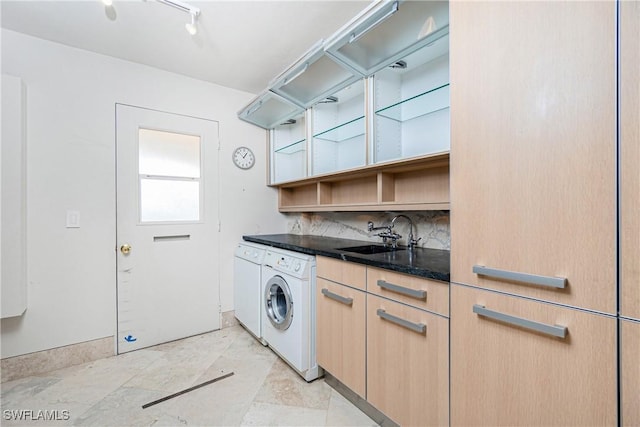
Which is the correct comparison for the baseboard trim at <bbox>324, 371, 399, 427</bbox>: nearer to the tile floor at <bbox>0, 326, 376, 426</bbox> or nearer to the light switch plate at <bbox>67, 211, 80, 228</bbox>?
the tile floor at <bbox>0, 326, 376, 426</bbox>

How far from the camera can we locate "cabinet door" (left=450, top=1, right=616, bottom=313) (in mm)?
766

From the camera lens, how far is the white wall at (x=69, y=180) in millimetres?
1970

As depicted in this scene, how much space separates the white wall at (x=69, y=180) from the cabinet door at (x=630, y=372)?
296 centimetres

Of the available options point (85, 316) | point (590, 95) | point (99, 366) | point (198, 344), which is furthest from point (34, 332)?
point (590, 95)

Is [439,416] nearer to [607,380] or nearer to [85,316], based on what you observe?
[607,380]

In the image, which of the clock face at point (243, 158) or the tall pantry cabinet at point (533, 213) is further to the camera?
the clock face at point (243, 158)

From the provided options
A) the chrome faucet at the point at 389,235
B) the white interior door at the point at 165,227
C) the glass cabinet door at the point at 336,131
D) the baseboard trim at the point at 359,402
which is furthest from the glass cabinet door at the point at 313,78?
the baseboard trim at the point at 359,402

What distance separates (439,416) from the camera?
115cm

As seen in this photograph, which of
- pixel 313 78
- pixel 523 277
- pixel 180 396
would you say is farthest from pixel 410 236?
pixel 180 396

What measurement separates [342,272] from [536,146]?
1.10m

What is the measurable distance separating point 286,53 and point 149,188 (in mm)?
1691

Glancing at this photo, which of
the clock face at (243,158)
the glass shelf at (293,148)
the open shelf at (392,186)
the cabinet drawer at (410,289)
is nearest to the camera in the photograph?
the cabinet drawer at (410,289)

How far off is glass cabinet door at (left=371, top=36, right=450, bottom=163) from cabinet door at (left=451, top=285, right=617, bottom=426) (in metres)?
1.14

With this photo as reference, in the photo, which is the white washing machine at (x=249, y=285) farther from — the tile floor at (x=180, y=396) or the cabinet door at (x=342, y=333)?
the cabinet door at (x=342, y=333)
